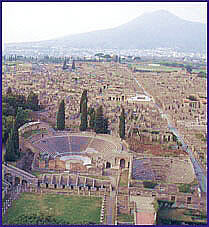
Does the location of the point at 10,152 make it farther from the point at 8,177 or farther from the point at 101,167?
the point at 101,167

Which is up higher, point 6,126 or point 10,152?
point 6,126

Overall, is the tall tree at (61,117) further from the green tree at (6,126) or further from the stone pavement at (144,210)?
the stone pavement at (144,210)

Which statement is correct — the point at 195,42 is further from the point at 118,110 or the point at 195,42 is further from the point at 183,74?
the point at 118,110

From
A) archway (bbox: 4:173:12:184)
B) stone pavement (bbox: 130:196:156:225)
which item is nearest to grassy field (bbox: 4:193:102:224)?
archway (bbox: 4:173:12:184)

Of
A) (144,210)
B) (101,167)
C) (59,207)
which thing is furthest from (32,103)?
(144,210)

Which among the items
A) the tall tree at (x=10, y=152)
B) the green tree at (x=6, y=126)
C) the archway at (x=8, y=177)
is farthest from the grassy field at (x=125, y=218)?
the green tree at (x=6, y=126)

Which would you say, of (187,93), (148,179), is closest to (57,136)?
(148,179)

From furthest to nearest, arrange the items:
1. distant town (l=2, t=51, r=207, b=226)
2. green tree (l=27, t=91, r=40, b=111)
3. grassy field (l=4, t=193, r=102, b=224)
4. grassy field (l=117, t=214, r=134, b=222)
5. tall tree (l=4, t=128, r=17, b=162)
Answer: green tree (l=27, t=91, r=40, b=111) < tall tree (l=4, t=128, r=17, b=162) < distant town (l=2, t=51, r=207, b=226) < grassy field (l=4, t=193, r=102, b=224) < grassy field (l=117, t=214, r=134, b=222)

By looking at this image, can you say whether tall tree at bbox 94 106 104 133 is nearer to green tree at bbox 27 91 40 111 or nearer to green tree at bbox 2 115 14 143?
green tree at bbox 2 115 14 143

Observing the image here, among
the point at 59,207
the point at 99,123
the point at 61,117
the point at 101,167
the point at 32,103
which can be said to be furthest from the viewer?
the point at 32,103
